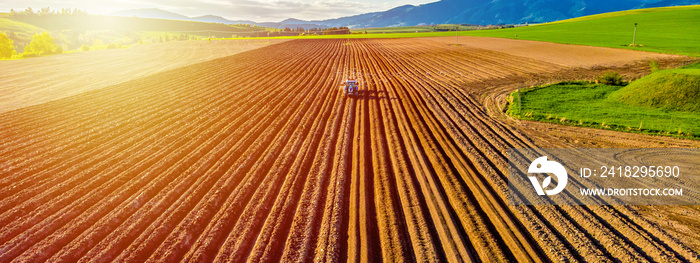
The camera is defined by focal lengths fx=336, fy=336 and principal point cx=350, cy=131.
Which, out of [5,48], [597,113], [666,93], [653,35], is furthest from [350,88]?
[653,35]

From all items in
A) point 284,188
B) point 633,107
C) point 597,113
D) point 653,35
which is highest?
point 653,35

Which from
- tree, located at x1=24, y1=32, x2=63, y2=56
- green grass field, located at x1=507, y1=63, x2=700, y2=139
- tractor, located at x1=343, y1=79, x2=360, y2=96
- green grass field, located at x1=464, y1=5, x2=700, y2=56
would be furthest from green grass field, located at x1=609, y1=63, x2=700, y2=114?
tree, located at x1=24, y1=32, x2=63, y2=56

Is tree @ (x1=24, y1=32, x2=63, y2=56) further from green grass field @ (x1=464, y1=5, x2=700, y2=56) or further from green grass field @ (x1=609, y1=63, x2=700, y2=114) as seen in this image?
green grass field @ (x1=464, y1=5, x2=700, y2=56)

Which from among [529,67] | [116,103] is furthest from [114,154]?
[529,67]

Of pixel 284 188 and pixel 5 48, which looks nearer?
pixel 284 188

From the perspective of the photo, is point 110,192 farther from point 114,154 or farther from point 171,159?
point 114,154

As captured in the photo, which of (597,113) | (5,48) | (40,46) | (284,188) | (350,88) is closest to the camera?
(284,188)

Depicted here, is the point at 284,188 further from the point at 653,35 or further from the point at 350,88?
the point at 653,35
